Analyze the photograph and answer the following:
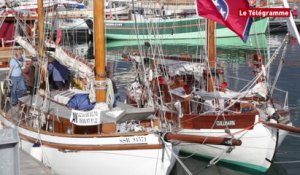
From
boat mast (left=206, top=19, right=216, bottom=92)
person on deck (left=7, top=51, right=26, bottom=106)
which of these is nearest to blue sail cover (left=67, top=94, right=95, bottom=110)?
person on deck (left=7, top=51, right=26, bottom=106)

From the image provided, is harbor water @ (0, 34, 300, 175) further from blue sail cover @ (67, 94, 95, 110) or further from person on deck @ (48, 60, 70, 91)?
person on deck @ (48, 60, 70, 91)

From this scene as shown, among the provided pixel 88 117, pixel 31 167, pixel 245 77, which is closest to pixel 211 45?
pixel 88 117

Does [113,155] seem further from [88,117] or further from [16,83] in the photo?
[16,83]

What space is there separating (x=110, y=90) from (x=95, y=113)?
0.78 metres

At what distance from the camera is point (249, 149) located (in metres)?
17.8

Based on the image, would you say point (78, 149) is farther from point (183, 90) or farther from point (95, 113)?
point (183, 90)

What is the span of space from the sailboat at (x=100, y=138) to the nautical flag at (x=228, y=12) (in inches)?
112

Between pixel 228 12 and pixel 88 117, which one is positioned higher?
pixel 228 12

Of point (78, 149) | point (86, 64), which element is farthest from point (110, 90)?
point (86, 64)

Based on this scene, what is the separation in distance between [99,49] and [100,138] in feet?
Result: 7.09

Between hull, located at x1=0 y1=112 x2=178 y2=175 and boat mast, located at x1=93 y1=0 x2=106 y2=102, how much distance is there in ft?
4.06

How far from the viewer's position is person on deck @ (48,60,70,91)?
64.5ft

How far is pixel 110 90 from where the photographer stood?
1449 cm

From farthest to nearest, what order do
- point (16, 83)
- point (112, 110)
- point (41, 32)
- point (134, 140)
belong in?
1. point (41, 32)
2. point (16, 83)
3. point (112, 110)
4. point (134, 140)
